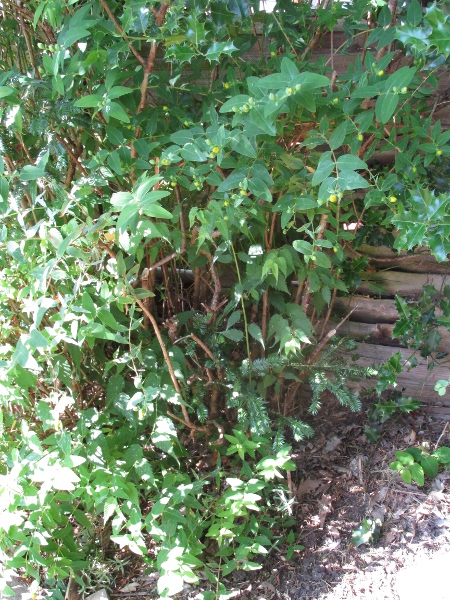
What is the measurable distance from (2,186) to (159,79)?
2.10 ft

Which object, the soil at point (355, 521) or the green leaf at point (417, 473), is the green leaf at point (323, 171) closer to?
the green leaf at point (417, 473)

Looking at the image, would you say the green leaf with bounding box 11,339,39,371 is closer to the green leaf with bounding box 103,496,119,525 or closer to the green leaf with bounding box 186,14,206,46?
the green leaf with bounding box 103,496,119,525

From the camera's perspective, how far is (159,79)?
1.96m

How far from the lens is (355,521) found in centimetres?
231

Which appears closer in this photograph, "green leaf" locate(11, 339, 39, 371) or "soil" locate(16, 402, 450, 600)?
"green leaf" locate(11, 339, 39, 371)

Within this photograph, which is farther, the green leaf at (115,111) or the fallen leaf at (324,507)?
the fallen leaf at (324,507)

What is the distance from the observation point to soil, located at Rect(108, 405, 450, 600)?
2125mm

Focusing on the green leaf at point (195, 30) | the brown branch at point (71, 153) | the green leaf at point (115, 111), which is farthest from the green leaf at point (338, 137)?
the brown branch at point (71, 153)

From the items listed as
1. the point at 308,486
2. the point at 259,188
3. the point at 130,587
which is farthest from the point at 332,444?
the point at 259,188

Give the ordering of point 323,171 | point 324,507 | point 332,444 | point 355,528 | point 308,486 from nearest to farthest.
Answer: point 323,171, point 355,528, point 324,507, point 308,486, point 332,444

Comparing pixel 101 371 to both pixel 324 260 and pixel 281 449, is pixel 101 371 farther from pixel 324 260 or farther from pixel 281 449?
pixel 324 260

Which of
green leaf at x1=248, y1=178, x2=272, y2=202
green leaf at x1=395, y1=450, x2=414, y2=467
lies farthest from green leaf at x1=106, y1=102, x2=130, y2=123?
green leaf at x1=395, y1=450, x2=414, y2=467

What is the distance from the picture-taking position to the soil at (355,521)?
2125mm

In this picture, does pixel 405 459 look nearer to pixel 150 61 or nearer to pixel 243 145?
pixel 243 145
